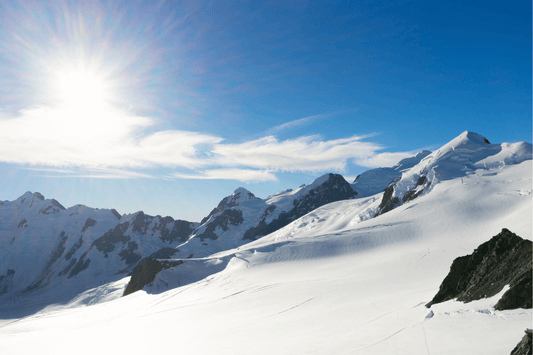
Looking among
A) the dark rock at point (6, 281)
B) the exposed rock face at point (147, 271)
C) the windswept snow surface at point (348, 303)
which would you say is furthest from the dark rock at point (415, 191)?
the dark rock at point (6, 281)

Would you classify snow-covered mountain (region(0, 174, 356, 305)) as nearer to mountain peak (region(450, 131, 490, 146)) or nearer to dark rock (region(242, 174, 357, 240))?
dark rock (region(242, 174, 357, 240))

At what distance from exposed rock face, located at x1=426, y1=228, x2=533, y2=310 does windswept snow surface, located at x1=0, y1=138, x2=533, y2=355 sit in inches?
19.8

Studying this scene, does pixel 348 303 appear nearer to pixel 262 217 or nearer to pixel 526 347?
pixel 526 347

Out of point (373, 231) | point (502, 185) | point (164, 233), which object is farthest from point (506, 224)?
point (164, 233)

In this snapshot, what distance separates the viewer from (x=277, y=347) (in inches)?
422

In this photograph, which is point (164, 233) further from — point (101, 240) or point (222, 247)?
point (222, 247)

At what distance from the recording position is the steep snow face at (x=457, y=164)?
55.7m

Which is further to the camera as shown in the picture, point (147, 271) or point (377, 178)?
point (377, 178)

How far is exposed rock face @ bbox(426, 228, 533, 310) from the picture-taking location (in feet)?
26.5

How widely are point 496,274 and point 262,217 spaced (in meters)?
157

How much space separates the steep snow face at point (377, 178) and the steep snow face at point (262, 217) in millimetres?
14413

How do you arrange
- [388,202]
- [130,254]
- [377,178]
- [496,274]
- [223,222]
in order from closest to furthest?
[496,274]
[388,202]
[223,222]
[130,254]
[377,178]

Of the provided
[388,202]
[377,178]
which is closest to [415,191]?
[388,202]

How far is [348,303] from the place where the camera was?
1556cm
